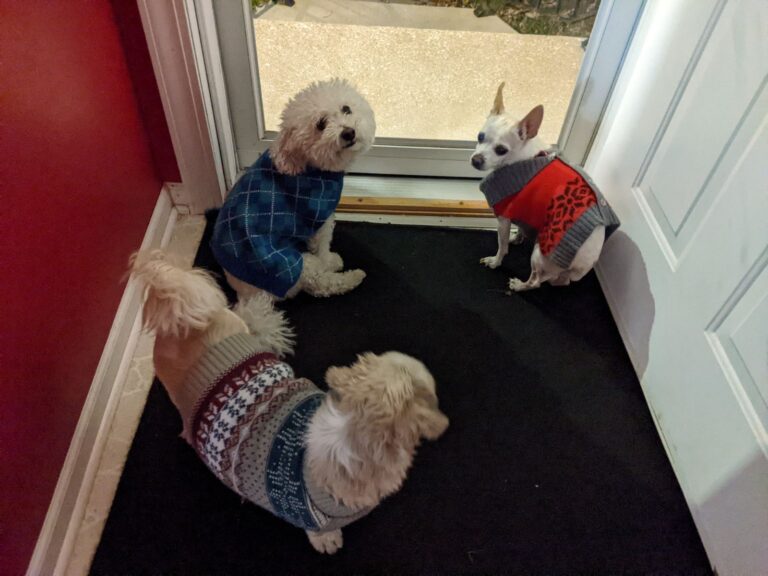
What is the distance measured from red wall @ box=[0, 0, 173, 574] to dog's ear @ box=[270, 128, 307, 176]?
0.45m

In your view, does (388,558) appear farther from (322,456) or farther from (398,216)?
(398,216)

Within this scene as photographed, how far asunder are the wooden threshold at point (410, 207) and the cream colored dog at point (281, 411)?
95 cm

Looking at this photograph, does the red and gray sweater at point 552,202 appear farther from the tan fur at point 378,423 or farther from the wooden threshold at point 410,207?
the tan fur at point 378,423

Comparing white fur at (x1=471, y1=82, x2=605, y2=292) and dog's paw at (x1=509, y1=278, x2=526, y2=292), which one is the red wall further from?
dog's paw at (x1=509, y1=278, x2=526, y2=292)

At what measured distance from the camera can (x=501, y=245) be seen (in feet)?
5.62

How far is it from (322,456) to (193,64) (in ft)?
4.00

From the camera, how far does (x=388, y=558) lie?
1.19m

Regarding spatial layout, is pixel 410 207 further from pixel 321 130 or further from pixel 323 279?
pixel 321 130

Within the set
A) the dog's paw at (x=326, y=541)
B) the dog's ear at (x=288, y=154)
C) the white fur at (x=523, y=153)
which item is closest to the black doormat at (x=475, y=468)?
the dog's paw at (x=326, y=541)

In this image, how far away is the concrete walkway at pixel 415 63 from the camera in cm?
187

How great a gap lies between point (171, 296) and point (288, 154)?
586 millimetres

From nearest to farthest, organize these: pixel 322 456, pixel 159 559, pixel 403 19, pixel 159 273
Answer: pixel 322 456
pixel 159 273
pixel 159 559
pixel 403 19

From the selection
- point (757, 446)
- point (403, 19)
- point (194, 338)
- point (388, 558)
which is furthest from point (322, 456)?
point (403, 19)

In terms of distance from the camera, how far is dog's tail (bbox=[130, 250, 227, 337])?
973 millimetres
